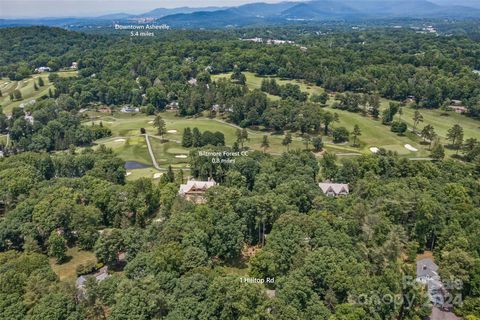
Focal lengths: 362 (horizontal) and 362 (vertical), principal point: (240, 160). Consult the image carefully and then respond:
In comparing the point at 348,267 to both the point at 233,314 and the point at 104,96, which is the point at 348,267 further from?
the point at 104,96

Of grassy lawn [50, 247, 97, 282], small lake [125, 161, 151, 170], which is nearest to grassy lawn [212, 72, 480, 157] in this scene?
small lake [125, 161, 151, 170]

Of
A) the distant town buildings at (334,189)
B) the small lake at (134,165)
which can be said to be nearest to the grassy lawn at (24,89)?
the small lake at (134,165)

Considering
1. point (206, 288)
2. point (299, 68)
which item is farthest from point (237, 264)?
point (299, 68)

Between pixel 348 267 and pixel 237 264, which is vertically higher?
pixel 348 267

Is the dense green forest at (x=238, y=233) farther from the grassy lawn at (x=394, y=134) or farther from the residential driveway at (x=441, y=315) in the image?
the grassy lawn at (x=394, y=134)

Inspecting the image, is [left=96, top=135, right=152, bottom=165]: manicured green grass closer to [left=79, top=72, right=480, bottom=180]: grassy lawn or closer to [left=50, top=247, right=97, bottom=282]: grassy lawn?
[left=79, top=72, right=480, bottom=180]: grassy lawn

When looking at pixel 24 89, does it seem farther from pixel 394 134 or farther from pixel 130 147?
pixel 394 134
